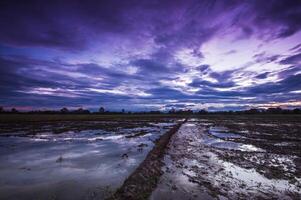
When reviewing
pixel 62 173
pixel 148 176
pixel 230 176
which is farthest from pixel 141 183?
pixel 230 176

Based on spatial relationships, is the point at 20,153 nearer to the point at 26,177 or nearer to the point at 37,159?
the point at 37,159

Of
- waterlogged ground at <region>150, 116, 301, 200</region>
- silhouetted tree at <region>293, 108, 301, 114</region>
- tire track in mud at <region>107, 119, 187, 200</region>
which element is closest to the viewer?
tire track in mud at <region>107, 119, 187, 200</region>

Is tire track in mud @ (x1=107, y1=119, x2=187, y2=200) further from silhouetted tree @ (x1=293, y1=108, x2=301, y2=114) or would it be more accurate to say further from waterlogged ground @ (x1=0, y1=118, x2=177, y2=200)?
silhouetted tree @ (x1=293, y1=108, x2=301, y2=114)

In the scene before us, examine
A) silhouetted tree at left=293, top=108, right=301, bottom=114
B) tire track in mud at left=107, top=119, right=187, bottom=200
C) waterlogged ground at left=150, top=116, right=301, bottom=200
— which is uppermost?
silhouetted tree at left=293, top=108, right=301, bottom=114

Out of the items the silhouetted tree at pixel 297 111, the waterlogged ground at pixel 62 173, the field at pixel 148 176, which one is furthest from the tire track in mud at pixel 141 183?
the silhouetted tree at pixel 297 111

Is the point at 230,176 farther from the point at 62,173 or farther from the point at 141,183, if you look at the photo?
the point at 62,173

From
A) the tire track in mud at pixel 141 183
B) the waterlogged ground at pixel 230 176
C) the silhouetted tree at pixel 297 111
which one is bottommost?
the waterlogged ground at pixel 230 176

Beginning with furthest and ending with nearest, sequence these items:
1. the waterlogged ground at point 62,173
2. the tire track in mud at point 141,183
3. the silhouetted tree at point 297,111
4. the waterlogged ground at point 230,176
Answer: the silhouetted tree at point 297,111
the waterlogged ground at point 230,176
the waterlogged ground at point 62,173
the tire track in mud at point 141,183

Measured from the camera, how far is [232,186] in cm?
892

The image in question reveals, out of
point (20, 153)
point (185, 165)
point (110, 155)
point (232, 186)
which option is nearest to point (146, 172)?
point (185, 165)

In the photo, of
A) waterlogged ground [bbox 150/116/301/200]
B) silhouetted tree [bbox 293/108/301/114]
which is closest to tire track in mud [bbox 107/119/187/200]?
waterlogged ground [bbox 150/116/301/200]

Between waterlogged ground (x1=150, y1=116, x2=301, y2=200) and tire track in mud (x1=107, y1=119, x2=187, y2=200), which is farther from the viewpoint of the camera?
waterlogged ground (x1=150, y1=116, x2=301, y2=200)

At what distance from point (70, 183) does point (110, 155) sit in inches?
233

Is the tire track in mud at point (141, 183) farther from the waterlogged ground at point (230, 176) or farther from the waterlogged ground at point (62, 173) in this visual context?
the waterlogged ground at point (62, 173)
